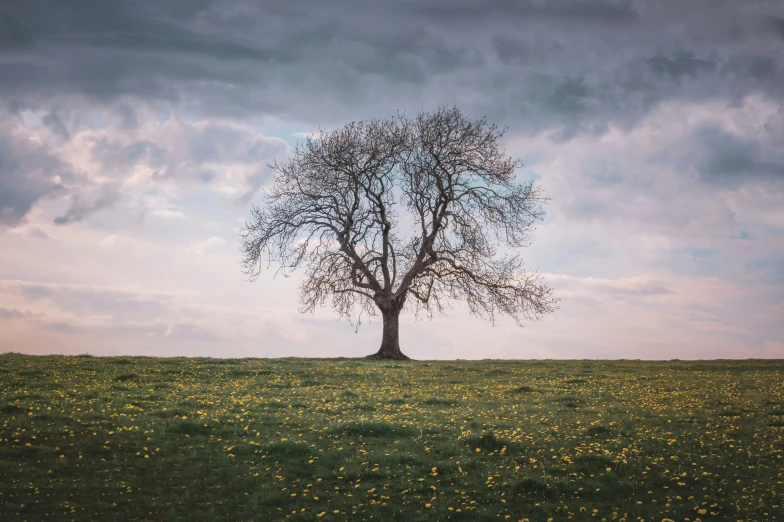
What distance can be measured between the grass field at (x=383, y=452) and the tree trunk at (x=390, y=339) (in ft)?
49.8

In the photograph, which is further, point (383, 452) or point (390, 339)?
point (390, 339)

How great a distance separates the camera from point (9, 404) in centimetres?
2102

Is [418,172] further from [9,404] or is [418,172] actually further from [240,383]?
[9,404]

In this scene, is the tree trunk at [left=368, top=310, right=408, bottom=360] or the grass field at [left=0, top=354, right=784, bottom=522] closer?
the grass field at [left=0, top=354, right=784, bottom=522]

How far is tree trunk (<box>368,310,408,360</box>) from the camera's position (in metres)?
43.9

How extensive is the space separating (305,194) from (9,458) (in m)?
30.2

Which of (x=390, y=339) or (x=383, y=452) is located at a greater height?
(x=390, y=339)

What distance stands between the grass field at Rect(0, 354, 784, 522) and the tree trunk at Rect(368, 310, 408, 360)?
15185mm

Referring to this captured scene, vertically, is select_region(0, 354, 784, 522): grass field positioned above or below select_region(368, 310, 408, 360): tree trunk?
below

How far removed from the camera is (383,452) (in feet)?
57.0

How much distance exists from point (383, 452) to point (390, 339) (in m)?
26.8

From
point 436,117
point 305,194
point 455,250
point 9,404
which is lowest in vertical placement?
point 9,404

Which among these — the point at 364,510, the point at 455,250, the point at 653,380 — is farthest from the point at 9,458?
the point at 455,250

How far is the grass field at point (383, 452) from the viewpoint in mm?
13906
